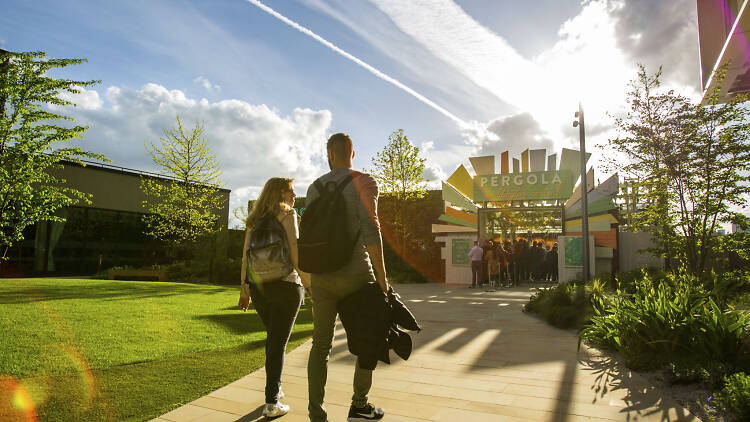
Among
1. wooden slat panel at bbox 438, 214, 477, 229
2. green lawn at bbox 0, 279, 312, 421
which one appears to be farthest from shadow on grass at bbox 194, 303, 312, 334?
wooden slat panel at bbox 438, 214, 477, 229

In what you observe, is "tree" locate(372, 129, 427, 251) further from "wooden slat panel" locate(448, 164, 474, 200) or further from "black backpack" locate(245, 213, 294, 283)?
"black backpack" locate(245, 213, 294, 283)

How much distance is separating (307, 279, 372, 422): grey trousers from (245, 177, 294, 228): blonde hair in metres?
0.81

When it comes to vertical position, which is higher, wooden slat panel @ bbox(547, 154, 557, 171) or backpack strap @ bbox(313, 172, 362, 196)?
wooden slat panel @ bbox(547, 154, 557, 171)

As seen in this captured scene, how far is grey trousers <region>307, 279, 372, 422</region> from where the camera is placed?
291cm

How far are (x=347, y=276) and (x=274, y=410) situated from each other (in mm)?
1266

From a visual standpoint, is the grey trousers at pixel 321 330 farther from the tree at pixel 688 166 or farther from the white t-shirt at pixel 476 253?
the white t-shirt at pixel 476 253

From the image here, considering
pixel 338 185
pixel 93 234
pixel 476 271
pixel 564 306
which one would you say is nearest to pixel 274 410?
pixel 338 185

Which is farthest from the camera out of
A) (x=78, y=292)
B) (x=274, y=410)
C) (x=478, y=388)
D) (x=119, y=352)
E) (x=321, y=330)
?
(x=78, y=292)

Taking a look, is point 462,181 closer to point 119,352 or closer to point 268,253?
point 119,352

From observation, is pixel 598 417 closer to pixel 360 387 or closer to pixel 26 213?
pixel 360 387

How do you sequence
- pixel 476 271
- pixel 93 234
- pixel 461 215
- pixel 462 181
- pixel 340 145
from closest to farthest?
1. pixel 340 145
2. pixel 476 271
3. pixel 462 181
4. pixel 461 215
5. pixel 93 234

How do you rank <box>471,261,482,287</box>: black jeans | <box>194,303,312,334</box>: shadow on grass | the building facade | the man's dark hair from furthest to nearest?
1. the building facade
2. <box>471,261,482,287</box>: black jeans
3. <box>194,303,312,334</box>: shadow on grass
4. the man's dark hair

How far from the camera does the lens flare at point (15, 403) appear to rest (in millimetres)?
3225

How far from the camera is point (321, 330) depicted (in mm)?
2986
